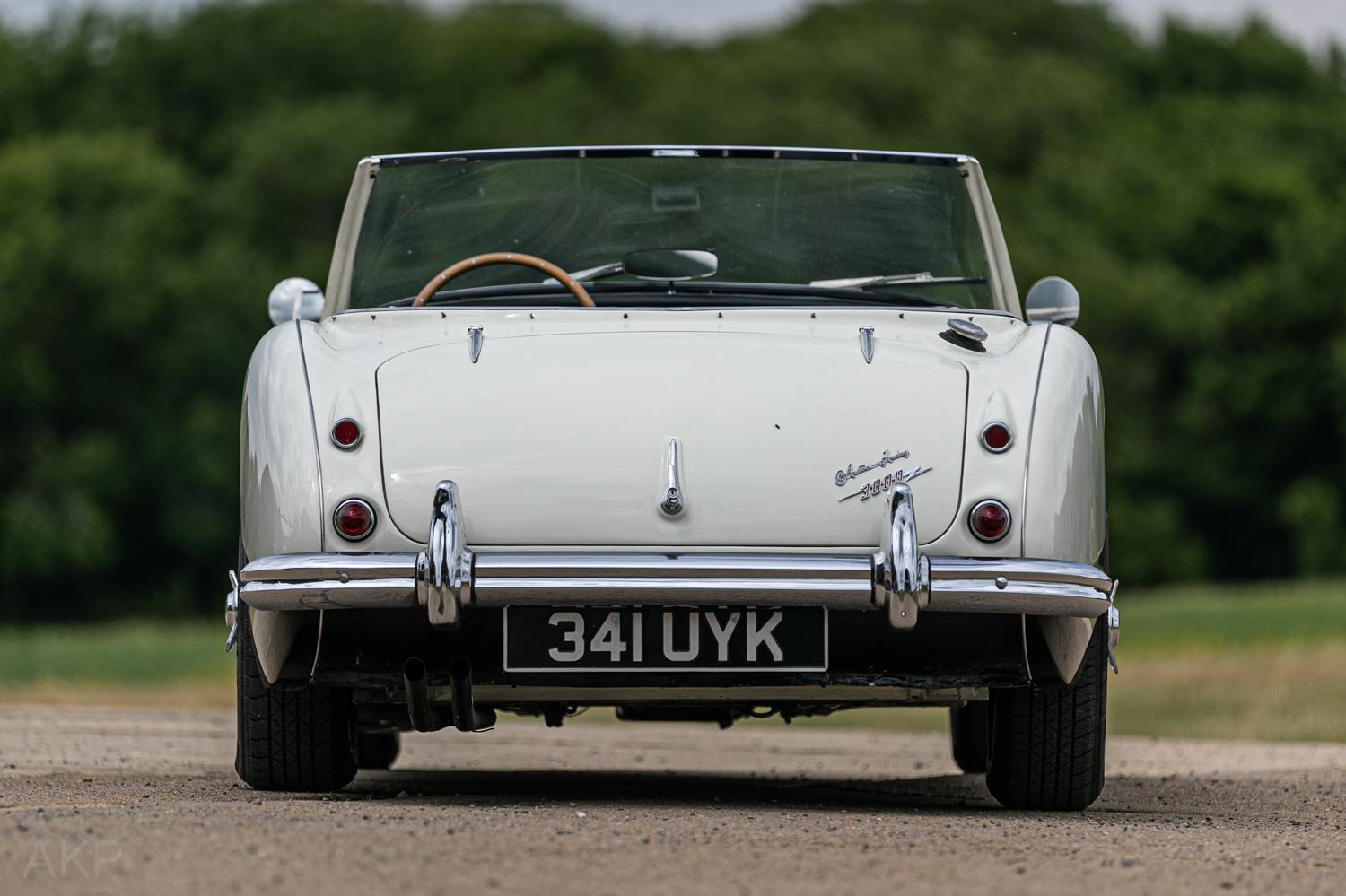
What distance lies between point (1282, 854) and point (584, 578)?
61.9 inches

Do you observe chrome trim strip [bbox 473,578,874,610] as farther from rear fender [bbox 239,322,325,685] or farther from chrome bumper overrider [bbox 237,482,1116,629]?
rear fender [bbox 239,322,325,685]

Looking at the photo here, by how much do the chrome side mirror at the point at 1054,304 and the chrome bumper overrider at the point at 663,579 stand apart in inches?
55.2

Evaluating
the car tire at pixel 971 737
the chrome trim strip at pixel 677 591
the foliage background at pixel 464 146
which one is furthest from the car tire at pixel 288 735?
the foliage background at pixel 464 146

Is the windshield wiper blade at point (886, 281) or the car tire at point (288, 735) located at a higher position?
the windshield wiper blade at point (886, 281)

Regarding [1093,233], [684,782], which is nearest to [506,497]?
[684,782]

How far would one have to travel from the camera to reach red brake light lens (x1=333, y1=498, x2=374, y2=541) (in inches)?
171

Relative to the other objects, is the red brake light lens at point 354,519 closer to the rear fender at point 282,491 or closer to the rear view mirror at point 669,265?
the rear fender at point 282,491

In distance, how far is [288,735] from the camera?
486 cm

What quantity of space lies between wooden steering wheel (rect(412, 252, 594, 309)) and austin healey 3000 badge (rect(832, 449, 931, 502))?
1.26 meters

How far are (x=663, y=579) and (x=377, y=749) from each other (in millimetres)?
3099

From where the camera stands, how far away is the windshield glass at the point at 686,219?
5609 millimetres

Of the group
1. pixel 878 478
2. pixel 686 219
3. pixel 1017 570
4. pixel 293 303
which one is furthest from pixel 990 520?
pixel 293 303

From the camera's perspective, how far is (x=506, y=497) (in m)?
4.35

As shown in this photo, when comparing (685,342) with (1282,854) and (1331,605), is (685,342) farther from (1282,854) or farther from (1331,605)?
(1331,605)
